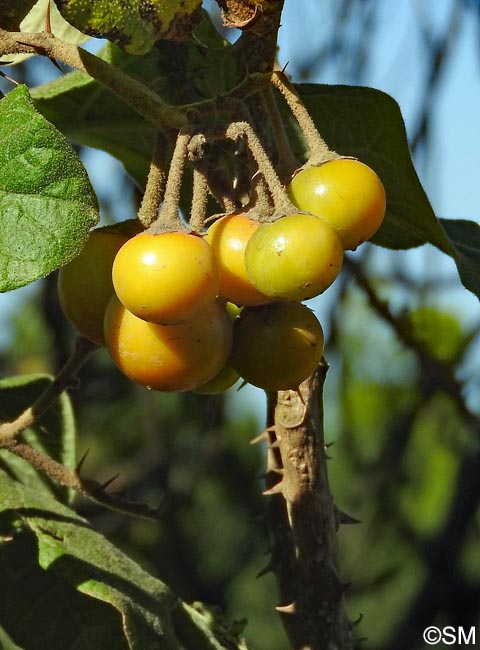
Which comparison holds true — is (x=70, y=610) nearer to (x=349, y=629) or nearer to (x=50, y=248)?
(x=349, y=629)

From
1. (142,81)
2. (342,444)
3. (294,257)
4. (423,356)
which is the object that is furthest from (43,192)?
(342,444)

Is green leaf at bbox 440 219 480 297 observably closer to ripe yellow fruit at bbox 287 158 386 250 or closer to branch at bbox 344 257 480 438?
ripe yellow fruit at bbox 287 158 386 250

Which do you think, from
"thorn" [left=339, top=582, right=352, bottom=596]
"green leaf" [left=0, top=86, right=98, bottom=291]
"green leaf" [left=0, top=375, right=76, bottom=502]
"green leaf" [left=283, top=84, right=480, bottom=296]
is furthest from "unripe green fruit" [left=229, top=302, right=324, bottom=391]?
"green leaf" [left=0, top=375, right=76, bottom=502]

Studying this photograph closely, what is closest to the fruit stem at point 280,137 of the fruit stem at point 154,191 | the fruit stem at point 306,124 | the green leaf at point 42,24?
the fruit stem at point 306,124

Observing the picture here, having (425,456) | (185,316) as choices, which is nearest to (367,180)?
(185,316)

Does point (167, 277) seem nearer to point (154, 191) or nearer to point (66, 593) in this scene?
point (154, 191)

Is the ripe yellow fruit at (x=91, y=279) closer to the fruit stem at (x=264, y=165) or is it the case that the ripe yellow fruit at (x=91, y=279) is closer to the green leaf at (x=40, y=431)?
the fruit stem at (x=264, y=165)

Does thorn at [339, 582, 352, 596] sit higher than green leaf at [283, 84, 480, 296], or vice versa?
green leaf at [283, 84, 480, 296]
